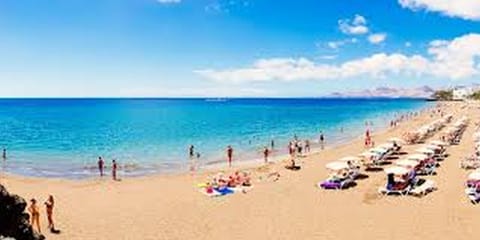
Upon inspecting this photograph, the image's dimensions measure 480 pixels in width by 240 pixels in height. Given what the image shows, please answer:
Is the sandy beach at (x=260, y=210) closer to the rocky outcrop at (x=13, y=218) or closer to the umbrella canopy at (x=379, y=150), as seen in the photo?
the umbrella canopy at (x=379, y=150)

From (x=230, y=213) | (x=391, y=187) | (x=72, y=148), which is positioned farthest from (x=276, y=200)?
(x=72, y=148)

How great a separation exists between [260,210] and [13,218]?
45.0 feet

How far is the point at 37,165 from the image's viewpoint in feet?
131

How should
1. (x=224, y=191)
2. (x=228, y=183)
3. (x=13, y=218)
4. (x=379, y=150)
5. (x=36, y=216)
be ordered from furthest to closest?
(x=379, y=150) → (x=228, y=183) → (x=224, y=191) → (x=36, y=216) → (x=13, y=218)

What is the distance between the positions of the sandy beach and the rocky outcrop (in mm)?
9240

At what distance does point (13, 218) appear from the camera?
921 cm

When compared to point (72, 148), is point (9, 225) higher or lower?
higher

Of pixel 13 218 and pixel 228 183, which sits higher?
pixel 13 218

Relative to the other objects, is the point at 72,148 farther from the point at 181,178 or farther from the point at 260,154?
the point at 181,178

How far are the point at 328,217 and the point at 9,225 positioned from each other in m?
13.6

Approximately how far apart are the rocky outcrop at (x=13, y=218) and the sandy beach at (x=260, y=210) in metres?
9.24

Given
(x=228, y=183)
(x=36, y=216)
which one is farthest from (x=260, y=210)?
(x=36, y=216)

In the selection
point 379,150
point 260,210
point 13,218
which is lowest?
point 260,210

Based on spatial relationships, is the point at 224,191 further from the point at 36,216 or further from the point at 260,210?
the point at 36,216
